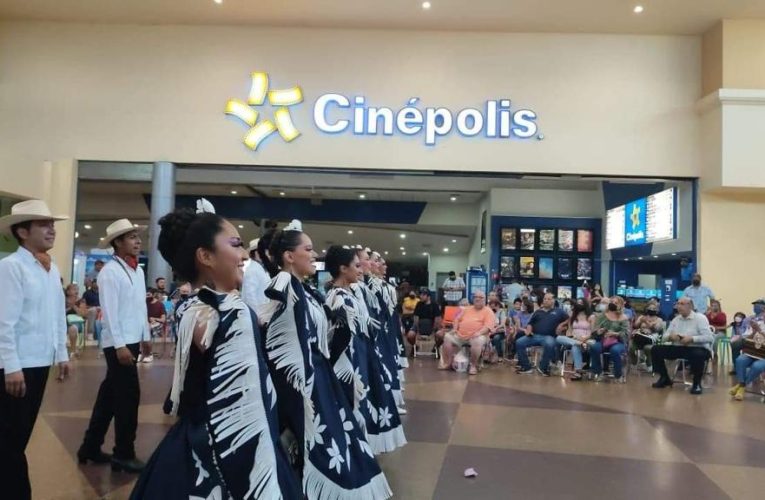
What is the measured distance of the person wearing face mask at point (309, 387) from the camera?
2496 millimetres

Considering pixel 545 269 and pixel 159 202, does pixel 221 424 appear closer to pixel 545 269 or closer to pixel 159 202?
pixel 159 202

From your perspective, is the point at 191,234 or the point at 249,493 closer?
the point at 249,493

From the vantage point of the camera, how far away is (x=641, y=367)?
998cm

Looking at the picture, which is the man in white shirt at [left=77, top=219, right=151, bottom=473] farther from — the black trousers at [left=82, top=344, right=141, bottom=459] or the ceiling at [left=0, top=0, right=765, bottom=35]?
the ceiling at [left=0, top=0, right=765, bottom=35]

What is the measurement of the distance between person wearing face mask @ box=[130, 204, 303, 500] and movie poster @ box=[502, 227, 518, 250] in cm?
1428

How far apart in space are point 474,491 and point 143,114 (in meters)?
10.8

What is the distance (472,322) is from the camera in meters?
9.53

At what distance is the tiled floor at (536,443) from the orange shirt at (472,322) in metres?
1.50

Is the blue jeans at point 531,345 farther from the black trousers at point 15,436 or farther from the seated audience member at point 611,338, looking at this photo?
the black trousers at point 15,436

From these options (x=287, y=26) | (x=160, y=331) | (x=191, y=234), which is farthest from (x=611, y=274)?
(x=191, y=234)

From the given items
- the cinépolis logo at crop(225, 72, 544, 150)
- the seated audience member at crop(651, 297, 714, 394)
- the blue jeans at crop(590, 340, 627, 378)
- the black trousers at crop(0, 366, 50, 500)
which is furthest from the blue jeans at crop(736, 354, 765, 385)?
the black trousers at crop(0, 366, 50, 500)

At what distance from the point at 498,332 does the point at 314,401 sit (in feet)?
25.9

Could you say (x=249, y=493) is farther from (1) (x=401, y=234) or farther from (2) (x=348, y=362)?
(1) (x=401, y=234)

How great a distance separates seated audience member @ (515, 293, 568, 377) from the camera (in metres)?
9.30
